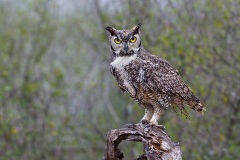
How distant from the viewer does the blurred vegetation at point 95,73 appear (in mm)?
10500

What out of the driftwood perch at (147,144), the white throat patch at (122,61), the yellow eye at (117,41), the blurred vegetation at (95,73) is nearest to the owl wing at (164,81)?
the white throat patch at (122,61)

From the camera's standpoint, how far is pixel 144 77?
6.64 m

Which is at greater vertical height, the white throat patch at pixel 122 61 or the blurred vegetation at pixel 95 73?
the blurred vegetation at pixel 95 73

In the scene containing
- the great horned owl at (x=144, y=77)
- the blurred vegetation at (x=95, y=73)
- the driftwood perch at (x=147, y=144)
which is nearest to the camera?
the driftwood perch at (x=147, y=144)

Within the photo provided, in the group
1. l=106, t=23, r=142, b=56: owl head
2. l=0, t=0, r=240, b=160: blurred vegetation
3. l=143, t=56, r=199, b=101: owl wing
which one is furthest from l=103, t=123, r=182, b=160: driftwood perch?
l=0, t=0, r=240, b=160: blurred vegetation

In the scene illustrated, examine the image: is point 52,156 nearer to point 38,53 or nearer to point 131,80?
point 38,53

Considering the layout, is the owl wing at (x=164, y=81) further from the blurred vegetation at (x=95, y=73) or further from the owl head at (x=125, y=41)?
the blurred vegetation at (x=95, y=73)

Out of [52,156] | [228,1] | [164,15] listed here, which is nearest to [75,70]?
[52,156]

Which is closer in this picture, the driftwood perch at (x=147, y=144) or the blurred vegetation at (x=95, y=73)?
the driftwood perch at (x=147, y=144)

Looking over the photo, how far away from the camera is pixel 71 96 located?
50.1ft

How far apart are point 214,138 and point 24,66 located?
6.16m

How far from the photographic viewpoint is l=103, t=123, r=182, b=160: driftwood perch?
579cm

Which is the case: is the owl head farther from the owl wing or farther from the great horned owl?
the owl wing

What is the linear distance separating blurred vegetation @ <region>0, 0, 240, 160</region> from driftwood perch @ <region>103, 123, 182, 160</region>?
3.81m
